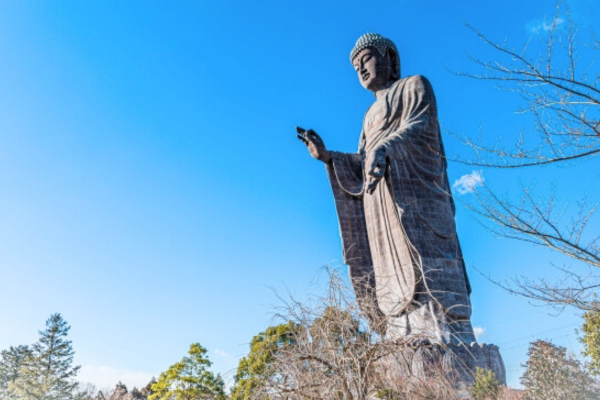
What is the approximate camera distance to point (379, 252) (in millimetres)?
8250

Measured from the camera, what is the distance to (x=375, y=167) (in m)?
7.71

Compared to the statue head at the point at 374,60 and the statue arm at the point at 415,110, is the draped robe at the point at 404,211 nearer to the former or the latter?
the statue arm at the point at 415,110

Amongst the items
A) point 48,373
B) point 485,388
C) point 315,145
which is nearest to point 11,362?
point 48,373

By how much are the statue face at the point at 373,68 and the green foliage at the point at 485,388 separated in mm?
5959

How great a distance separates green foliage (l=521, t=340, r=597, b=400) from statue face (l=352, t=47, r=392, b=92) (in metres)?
6.14

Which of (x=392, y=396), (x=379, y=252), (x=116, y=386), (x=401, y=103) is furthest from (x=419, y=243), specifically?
(x=116, y=386)

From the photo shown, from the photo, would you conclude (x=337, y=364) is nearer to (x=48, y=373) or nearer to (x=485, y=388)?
(x=485, y=388)

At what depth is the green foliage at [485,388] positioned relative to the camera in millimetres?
5555

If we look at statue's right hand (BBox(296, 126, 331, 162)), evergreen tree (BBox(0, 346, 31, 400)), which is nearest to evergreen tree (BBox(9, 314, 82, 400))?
evergreen tree (BBox(0, 346, 31, 400))

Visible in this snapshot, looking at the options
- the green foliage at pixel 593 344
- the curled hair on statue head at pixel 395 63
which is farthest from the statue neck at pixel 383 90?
the green foliage at pixel 593 344

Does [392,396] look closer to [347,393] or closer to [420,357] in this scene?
[347,393]

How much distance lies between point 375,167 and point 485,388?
3.51 metres

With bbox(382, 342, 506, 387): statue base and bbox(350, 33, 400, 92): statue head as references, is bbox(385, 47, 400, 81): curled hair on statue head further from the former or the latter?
bbox(382, 342, 506, 387): statue base

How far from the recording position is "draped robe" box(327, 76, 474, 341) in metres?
7.48
